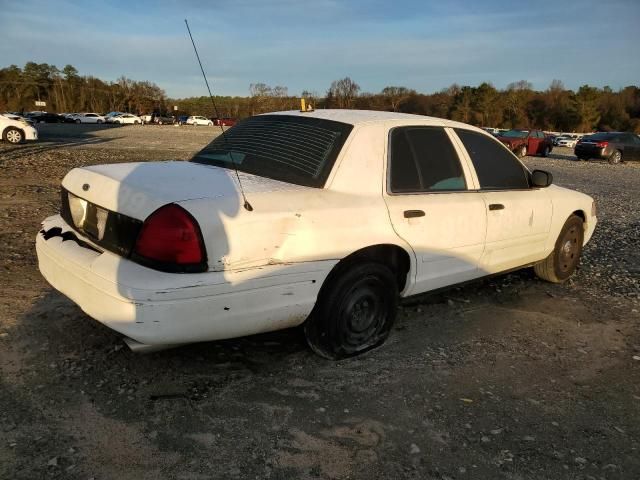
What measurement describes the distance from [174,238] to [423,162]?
75.4 inches

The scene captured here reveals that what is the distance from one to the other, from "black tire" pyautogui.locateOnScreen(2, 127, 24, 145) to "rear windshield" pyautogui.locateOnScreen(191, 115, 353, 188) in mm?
18340

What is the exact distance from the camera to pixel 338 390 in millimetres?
3074

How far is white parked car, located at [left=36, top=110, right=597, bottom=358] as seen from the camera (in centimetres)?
266

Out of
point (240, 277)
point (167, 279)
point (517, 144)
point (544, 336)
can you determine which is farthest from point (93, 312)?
point (517, 144)

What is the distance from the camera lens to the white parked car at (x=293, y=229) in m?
2.66

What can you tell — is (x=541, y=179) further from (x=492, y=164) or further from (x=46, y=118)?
(x=46, y=118)

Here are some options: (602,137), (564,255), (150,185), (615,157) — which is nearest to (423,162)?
(150,185)

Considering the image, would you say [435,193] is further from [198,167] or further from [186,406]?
[186,406]

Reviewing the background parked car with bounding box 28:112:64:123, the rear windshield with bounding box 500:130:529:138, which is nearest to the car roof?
the rear windshield with bounding box 500:130:529:138

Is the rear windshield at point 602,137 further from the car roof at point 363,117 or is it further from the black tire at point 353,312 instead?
the black tire at point 353,312

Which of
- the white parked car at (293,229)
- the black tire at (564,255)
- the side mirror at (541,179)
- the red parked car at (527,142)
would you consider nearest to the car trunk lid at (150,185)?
the white parked car at (293,229)

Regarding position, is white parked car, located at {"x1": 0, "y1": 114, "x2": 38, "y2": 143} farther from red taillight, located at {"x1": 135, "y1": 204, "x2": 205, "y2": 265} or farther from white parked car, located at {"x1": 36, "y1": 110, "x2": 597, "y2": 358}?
red taillight, located at {"x1": 135, "y1": 204, "x2": 205, "y2": 265}

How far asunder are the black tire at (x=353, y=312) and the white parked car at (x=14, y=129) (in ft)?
64.4

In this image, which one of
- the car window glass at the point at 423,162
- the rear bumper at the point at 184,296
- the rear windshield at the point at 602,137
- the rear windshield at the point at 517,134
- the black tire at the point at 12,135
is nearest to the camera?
the rear bumper at the point at 184,296
